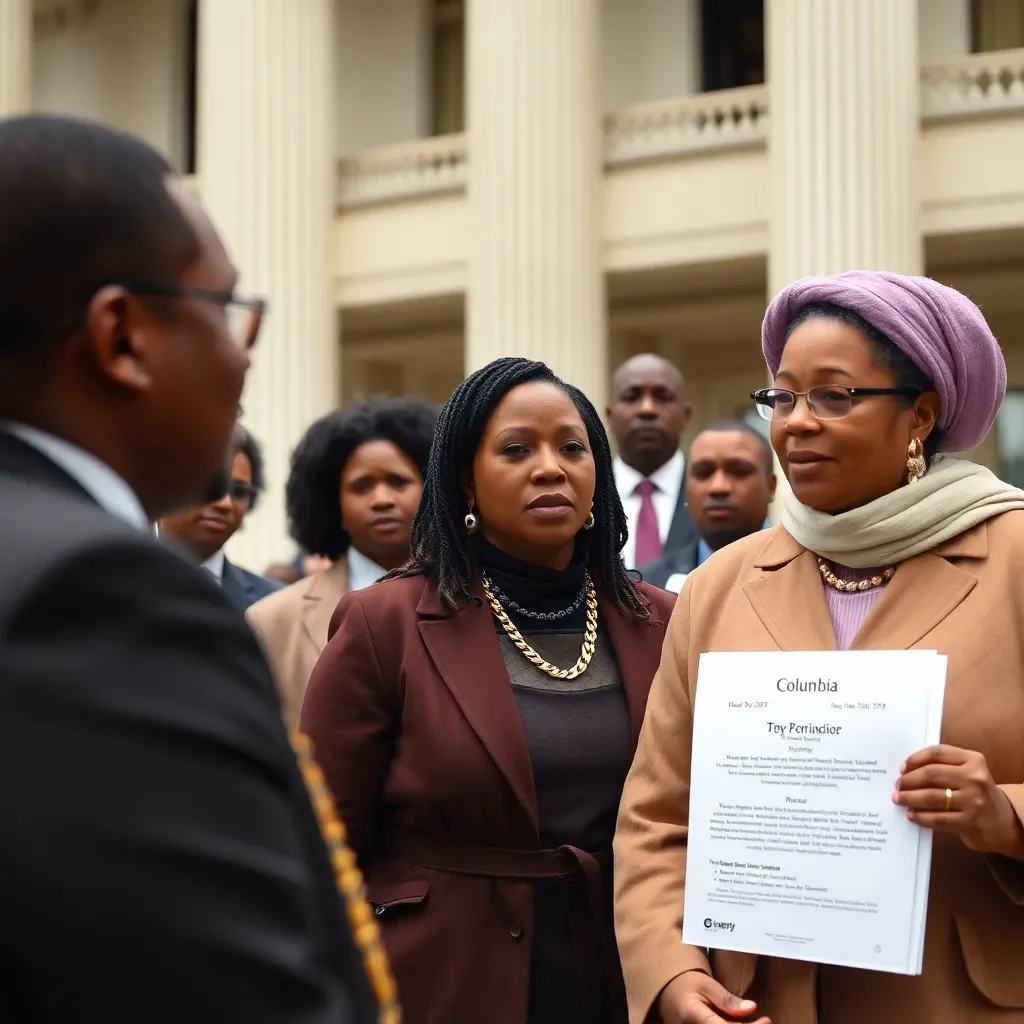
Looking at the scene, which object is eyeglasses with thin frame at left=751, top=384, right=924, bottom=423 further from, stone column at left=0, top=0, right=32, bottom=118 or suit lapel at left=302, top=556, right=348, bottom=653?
stone column at left=0, top=0, right=32, bottom=118

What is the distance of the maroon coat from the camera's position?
278 cm

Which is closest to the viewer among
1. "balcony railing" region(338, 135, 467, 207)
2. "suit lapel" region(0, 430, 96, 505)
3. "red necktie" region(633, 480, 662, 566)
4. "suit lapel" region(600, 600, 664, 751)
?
"suit lapel" region(0, 430, 96, 505)

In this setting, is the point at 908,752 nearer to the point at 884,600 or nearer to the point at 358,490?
the point at 884,600

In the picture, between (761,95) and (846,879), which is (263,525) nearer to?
(761,95)

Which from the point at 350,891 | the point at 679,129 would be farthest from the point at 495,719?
the point at 679,129

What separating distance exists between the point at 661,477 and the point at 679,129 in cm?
826

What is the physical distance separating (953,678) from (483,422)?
1213mm

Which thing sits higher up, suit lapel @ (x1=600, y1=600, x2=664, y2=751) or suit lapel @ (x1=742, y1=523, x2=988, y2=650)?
suit lapel @ (x1=742, y1=523, x2=988, y2=650)

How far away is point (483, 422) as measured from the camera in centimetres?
320

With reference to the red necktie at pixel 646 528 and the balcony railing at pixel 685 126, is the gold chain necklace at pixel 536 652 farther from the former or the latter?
the balcony railing at pixel 685 126

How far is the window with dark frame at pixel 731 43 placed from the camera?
15531 millimetres

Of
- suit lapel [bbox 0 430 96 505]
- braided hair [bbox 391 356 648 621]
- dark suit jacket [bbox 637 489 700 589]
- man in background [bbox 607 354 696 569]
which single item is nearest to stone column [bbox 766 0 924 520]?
man in background [bbox 607 354 696 569]

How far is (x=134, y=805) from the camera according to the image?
1.02 meters

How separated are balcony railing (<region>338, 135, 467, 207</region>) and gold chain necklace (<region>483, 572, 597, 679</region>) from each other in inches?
476
